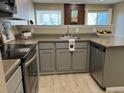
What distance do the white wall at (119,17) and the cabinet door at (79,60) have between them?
444 cm

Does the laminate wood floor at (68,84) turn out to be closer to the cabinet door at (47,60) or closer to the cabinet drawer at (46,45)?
the cabinet door at (47,60)

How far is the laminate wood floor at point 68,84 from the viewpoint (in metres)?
2.32

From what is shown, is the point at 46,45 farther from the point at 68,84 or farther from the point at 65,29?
the point at 68,84

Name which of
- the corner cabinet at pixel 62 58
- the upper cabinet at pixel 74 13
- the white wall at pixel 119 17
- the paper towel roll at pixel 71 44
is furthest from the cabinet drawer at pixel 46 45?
the white wall at pixel 119 17

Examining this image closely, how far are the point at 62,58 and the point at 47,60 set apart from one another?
369mm

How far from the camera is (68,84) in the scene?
255 centimetres

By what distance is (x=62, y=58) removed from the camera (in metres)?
2.94

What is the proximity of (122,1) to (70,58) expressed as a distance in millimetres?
5394

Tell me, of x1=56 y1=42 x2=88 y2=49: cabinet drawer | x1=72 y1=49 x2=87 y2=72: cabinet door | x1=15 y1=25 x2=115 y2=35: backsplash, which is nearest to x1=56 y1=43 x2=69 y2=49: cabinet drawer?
x1=56 y1=42 x2=88 y2=49: cabinet drawer

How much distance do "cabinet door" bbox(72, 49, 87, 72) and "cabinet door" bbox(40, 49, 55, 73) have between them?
0.52 m

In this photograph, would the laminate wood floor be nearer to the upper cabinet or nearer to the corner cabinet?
the corner cabinet

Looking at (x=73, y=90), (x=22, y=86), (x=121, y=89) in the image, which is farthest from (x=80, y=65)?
(x=22, y=86)

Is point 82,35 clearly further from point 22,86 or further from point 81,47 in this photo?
point 22,86

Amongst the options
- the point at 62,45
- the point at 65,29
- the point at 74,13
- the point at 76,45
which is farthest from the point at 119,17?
the point at 62,45
